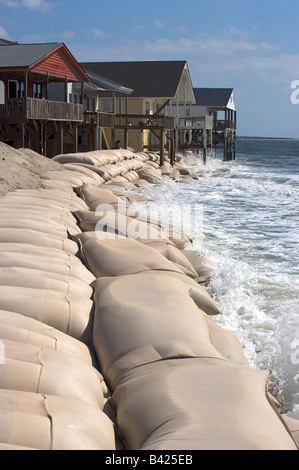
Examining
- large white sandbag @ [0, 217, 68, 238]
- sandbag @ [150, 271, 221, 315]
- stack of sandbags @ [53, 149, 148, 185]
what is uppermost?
stack of sandbags @ [53, 149, 148, 185]

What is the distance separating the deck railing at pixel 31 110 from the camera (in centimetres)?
1906

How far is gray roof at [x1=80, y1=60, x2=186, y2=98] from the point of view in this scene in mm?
33625

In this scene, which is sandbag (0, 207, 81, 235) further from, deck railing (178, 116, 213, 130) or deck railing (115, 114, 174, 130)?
deck railing (178, 116, 213, 130)

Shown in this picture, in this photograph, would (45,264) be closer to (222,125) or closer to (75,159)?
(75,159)

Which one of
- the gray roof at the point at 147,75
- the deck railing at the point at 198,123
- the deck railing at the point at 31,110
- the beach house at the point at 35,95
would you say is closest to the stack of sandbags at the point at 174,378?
the deck railing at the point at 31,110

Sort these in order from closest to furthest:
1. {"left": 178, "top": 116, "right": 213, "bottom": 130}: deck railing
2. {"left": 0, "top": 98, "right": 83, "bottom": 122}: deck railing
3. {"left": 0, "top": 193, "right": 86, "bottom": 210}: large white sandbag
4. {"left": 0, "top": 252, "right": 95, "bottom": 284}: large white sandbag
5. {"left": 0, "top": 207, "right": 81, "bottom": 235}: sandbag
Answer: {"left": 0, "top": 252, "right": 95, "bottom": 284}: large white sandbag, {"left": 0, "top": 207, "right": 81, "bottom": 235}: sandbag, {"left": 0, "top": 193, "right": 86, "bottom": 210}: large white sandbag, {"left": 0, "top": 98, "right": 83, "bottom": 122}: deck railing, {"left": 178, "top": 116, "right": 213, "bottom": 130}: deck railing

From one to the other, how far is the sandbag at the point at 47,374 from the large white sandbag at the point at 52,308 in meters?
0.81

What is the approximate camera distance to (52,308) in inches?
190

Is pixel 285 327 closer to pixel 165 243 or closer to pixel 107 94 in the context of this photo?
pixel 165 243

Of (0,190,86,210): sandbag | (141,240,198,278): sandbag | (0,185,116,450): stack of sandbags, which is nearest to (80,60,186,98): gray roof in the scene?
(0,190,86,210): sandbag

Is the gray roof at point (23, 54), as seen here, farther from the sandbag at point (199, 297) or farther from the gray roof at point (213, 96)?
the gray roof at point (213, 96)

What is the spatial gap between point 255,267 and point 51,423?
24.7 ft


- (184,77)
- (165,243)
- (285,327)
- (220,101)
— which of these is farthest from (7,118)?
(220,101)

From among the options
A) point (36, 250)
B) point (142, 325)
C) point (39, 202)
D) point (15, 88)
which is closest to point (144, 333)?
point (142, 325)
